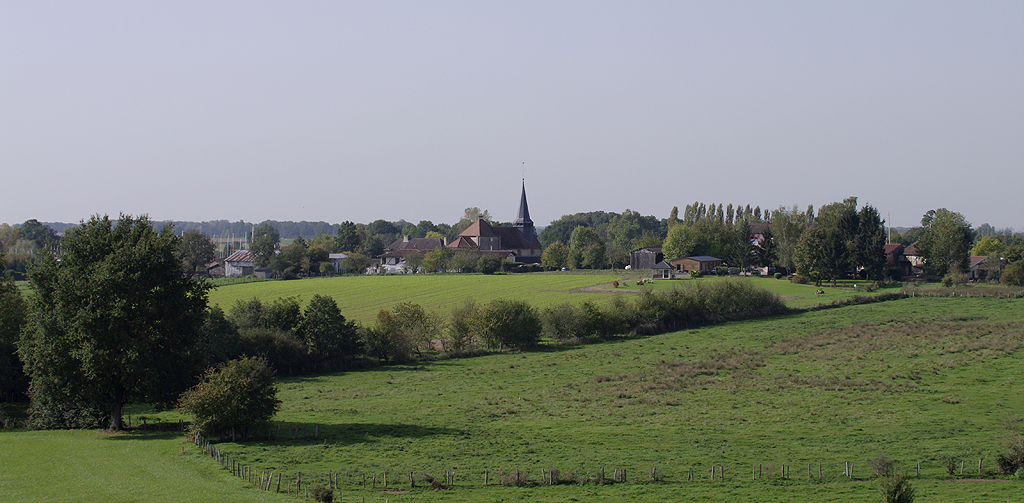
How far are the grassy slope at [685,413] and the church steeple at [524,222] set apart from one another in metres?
106

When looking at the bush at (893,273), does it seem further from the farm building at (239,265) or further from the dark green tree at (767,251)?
the farm building at (239,265)

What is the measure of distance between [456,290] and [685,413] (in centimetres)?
6338

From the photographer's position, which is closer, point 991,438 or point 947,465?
point 947,465

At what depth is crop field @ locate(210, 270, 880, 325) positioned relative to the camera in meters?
82.4

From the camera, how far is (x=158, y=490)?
73.5 ft

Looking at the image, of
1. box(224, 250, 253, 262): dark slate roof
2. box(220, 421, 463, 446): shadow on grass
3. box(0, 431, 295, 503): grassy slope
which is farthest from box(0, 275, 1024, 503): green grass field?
box(224, 250, 253, 262): dark slate roof

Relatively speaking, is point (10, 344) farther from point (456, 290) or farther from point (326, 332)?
point (456, 290)

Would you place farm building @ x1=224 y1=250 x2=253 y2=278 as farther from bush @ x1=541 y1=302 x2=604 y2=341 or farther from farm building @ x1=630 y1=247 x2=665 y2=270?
bush @ x1=541 y1=302 x2=604 y2=341

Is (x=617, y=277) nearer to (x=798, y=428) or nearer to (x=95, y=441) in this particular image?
(x=798, y=428)

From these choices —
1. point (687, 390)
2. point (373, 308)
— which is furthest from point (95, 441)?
point (373, 308)

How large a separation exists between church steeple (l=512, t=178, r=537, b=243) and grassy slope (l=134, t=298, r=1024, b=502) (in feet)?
349

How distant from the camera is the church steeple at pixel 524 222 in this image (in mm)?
167750

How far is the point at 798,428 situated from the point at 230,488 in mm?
23408

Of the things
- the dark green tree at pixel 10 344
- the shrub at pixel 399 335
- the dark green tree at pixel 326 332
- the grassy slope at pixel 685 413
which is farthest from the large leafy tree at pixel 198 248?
the dark green tree at pixel 10 344
